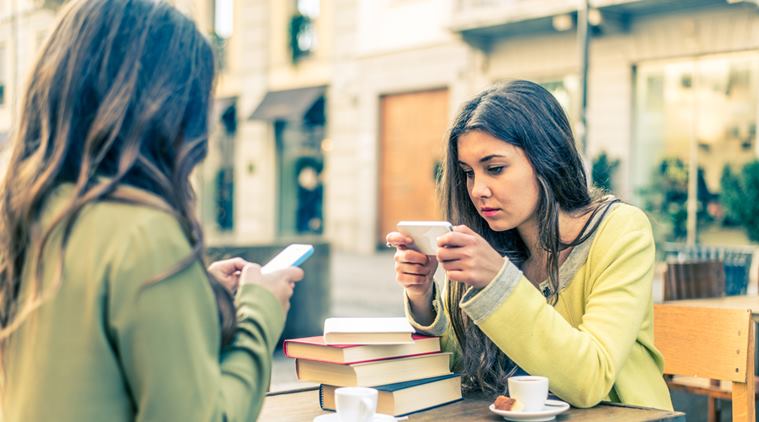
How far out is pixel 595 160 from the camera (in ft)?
45.1

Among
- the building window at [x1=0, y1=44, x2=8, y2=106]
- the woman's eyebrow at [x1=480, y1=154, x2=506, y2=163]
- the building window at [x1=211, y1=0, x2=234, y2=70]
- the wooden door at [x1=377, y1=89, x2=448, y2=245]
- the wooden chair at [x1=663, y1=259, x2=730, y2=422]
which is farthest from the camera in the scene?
the building window at [x1=0, y1=44, x2=8, y2=106]

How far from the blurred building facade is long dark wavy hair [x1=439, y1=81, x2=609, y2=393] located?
284 inches

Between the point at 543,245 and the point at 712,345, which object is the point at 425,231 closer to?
the point at 543,245

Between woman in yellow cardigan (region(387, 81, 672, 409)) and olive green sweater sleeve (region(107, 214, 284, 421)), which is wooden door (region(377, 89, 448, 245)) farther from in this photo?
olive green sweater sleeve (region(107, 214, 284, 421))

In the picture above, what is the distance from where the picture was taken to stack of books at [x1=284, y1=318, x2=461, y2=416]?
6.12ft

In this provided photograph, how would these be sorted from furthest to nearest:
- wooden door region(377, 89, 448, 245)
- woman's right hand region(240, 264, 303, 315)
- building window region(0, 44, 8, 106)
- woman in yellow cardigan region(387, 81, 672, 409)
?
building window region(0, 44, 8, 106), wooden door region(377, 89, 448, 245), woman in yellow cardigan region(387, 81, 672, 409), woman's right hand region(240, 264, 303, 315)

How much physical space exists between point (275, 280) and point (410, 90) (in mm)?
16147

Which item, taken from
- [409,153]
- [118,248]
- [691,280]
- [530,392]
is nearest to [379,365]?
[530,392]

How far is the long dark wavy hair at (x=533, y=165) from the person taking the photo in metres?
2.20

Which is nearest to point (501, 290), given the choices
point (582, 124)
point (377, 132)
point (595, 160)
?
point (582, 124)

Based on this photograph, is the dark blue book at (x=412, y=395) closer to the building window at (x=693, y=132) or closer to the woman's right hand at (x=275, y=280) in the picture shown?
the woman's right hand at (x=275, y=280)

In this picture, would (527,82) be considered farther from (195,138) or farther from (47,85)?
(47,85)

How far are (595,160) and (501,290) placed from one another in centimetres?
1230

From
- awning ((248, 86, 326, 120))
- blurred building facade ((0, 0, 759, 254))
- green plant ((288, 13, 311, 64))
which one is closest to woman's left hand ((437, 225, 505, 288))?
blurred building facade ((0, 0, 759, 254))
